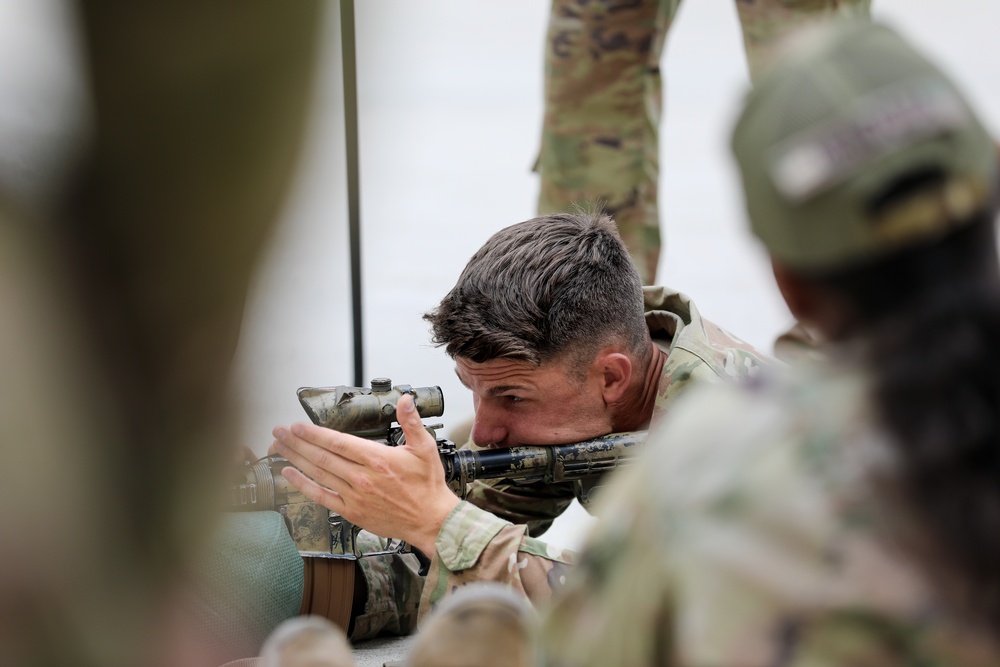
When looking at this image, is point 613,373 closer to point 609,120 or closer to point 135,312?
point 609,120

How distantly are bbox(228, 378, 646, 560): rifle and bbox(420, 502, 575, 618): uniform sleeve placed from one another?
152 millimetres

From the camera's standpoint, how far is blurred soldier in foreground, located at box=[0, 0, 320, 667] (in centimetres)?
52

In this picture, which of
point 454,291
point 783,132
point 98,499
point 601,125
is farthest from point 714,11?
point 98,499

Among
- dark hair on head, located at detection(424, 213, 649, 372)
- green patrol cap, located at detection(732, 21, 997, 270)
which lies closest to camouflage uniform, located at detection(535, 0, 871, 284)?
dark hair on head, located at detection(424, 213, 649, 372)

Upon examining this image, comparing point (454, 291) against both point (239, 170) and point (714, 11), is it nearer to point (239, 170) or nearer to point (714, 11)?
point (239, 170)

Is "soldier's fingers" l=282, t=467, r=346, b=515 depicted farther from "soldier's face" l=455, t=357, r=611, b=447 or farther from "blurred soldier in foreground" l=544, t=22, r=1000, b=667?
"blurred soldier in foreground" l=544, t=22, r=1000, b=667

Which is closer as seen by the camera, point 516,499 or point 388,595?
point 388,595

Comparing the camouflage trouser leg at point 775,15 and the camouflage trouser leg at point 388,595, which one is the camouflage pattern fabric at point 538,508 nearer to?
the camouflage trouser leg at point 388,595

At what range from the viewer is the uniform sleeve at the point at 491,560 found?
160 cm

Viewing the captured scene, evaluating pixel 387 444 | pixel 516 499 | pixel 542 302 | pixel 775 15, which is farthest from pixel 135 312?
pixel 775 15

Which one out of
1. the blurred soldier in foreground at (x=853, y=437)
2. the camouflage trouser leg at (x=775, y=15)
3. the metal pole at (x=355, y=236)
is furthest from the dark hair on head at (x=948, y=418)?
the camouflage trouser leg at (x=775, y=15)

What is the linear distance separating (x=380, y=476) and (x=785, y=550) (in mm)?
1071

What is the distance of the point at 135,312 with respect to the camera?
564 millimetres

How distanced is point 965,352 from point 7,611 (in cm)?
55
